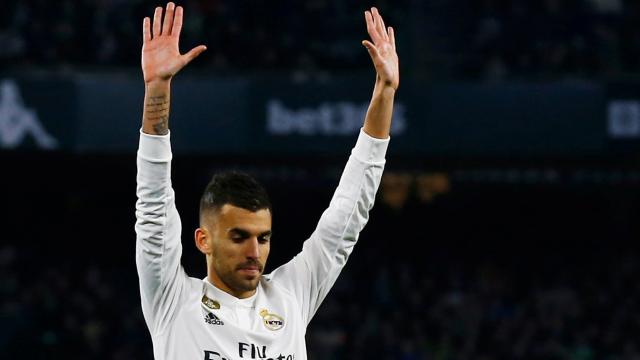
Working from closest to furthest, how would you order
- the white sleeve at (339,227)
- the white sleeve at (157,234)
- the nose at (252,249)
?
the white sleeve at (157,234) → the nose at (252,249) → the white sleeve at (339,227)

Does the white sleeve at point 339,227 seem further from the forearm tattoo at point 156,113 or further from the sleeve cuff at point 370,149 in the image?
the forearm tattoo at point 156,113

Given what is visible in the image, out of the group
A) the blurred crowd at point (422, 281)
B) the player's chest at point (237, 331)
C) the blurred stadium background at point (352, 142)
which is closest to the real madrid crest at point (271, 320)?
the player's chest at point (237, 331)

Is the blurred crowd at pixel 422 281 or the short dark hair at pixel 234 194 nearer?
the short dark hair at pixel 234 194

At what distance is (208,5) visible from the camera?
47.2 feet

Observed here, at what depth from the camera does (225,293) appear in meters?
3.85

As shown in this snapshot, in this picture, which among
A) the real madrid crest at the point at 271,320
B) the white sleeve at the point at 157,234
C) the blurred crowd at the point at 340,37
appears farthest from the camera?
the blurred crowd at the point at 340,37

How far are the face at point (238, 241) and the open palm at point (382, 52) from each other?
69 cm

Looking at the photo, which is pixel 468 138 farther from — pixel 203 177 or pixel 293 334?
pixel 293 334

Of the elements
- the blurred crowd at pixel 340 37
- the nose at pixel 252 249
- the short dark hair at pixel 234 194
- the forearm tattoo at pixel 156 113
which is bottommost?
the nose at pixel 252 249

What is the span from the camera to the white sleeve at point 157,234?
11.8ft

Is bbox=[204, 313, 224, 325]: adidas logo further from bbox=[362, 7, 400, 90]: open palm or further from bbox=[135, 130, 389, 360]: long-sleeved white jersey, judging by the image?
bbox=[362, 7, 400, 90]: open palm

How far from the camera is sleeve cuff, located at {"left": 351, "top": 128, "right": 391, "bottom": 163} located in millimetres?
4059

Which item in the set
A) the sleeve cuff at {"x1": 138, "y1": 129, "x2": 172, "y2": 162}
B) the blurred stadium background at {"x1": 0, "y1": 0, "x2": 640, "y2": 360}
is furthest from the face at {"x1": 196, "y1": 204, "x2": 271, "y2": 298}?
the blurred stadium background at {"x1": 0, "y1": 0, "x2": 640, "y2": 360}

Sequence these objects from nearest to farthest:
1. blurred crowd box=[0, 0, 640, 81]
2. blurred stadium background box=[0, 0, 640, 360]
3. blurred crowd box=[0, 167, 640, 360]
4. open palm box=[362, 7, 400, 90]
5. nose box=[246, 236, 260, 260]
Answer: nose box=[246, 236, 260, 260], open palm box=[362, 7, 400, 90], blurred stadium background box=[0, 0, 640, 360], blurred crowd box=[0, 0, 640, 81], blurred crowd box=[0, 167, 640, 360]
